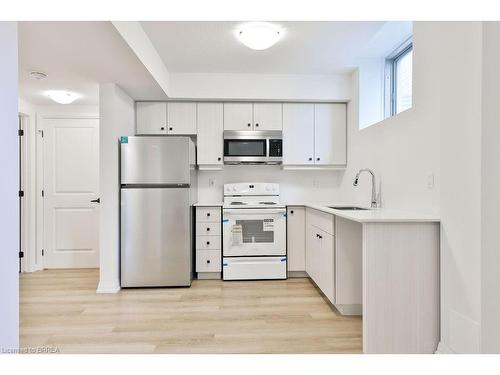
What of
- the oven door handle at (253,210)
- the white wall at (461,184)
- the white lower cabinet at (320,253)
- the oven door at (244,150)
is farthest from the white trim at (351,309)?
the oven door at (244,150)

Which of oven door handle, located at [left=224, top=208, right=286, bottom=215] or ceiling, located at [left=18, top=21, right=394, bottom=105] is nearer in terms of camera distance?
ceiling, located at [left=18, top=21, right=394, bottom=105]

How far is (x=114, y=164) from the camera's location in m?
3.25

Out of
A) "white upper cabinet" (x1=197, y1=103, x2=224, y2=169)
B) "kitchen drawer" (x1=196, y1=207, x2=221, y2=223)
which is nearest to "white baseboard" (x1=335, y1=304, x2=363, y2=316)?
"kitchen drawer" (x1=196, y1=207, x2=221, y2=223)

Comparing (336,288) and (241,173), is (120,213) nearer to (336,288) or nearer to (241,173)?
(241,173)

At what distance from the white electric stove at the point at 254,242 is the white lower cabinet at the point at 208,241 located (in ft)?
0.31

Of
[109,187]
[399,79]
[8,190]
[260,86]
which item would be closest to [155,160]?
[109,187]

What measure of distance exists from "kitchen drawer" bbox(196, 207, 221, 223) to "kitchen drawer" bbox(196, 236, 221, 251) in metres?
0.22

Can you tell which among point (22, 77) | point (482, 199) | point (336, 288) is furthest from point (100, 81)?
point (482, 199)

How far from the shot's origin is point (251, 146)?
12.6 feet

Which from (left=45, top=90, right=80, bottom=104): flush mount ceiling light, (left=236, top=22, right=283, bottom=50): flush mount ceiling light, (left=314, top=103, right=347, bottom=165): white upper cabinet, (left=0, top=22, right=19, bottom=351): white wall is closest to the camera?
(left=0, top=22, right=19, bottom=351): white wall

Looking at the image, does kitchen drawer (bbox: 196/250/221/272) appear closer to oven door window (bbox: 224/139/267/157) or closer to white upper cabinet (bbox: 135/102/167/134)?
oven door window (bbox: 224/139/267/157)

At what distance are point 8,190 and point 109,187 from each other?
189 cm

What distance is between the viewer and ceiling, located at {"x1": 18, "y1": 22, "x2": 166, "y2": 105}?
208 cm

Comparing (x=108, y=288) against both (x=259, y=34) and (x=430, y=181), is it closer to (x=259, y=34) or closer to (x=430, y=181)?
(x=259, y=34)
